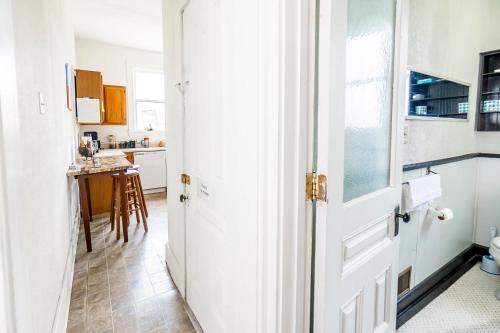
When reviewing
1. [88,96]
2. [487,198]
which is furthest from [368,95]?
[88,96]

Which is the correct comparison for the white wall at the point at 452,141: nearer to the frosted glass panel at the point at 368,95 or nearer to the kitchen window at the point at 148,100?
the frosted glass panel at the point at 368,95

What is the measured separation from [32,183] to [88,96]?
3.37 m

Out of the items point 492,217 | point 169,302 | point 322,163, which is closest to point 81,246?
point 169,302

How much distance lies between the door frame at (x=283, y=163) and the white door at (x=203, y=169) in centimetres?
46

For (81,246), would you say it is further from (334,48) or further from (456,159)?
(456,159)

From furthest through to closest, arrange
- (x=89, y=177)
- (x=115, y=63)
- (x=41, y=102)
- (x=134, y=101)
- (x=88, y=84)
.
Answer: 1. (x=134, y=101)
2. (x=115, y=63)
3. (x=88, y=84)
4. (x=89, y=177)
5. (x=41, y=102)

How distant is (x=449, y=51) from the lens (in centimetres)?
204

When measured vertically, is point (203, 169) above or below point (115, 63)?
below

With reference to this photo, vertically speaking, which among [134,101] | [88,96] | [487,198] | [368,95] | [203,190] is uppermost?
[134,101]

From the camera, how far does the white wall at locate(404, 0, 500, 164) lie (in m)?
1.72

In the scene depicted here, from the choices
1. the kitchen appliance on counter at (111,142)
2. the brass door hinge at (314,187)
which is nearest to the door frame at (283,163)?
the brass door hinge at (314,187)

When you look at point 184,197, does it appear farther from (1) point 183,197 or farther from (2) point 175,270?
(2) point 175,270

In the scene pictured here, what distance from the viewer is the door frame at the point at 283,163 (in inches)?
32.5

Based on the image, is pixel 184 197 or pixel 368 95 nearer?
pixel 368 95
